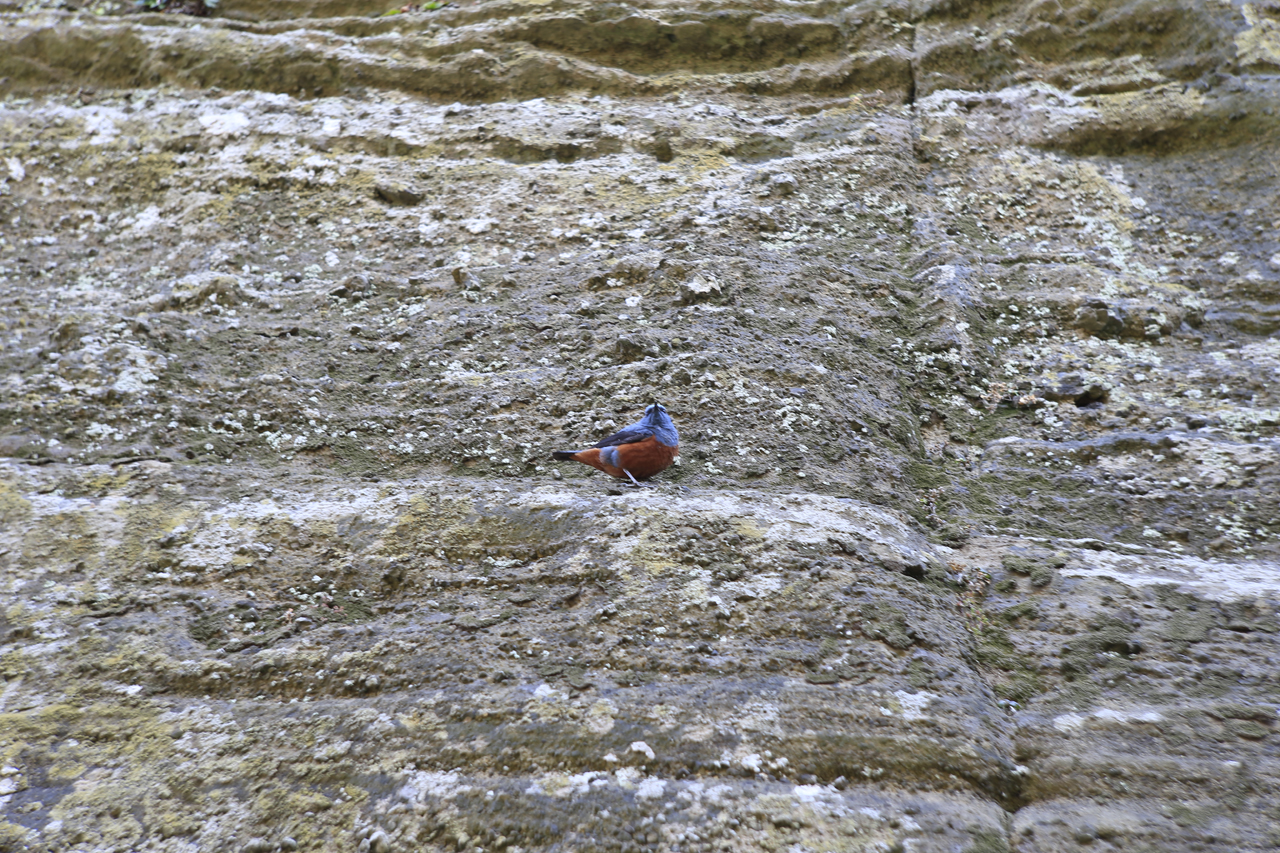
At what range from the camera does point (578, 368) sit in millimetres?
3439

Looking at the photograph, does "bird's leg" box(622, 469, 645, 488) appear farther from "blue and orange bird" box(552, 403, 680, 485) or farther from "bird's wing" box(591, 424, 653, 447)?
"bird's wing" box(591, 424, 653, 447)

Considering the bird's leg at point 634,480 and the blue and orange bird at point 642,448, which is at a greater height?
the blue and orange bird at point 642,448

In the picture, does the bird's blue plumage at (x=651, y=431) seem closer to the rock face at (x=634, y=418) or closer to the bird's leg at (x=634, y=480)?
the bird's leg at (x=634, y=480)

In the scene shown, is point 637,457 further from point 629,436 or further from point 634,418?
point 634,418

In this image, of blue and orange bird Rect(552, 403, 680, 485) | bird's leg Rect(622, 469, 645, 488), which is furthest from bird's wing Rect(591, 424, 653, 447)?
bird's leg Rect(622, 469, 645, 488)

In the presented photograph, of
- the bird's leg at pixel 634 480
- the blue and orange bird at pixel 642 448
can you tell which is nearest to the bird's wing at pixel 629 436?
the blue and orange bird at pixel 642 448

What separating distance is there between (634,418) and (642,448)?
12.2 inches

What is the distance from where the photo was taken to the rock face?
2.15 m

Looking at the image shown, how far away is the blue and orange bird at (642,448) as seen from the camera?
2893mm

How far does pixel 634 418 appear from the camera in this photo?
3.18 meters

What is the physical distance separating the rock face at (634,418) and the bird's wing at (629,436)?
165 mm

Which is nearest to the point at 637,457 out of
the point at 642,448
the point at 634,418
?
the point at 642,448

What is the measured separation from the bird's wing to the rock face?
17 centimetres

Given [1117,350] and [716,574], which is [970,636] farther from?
[1117,350]
